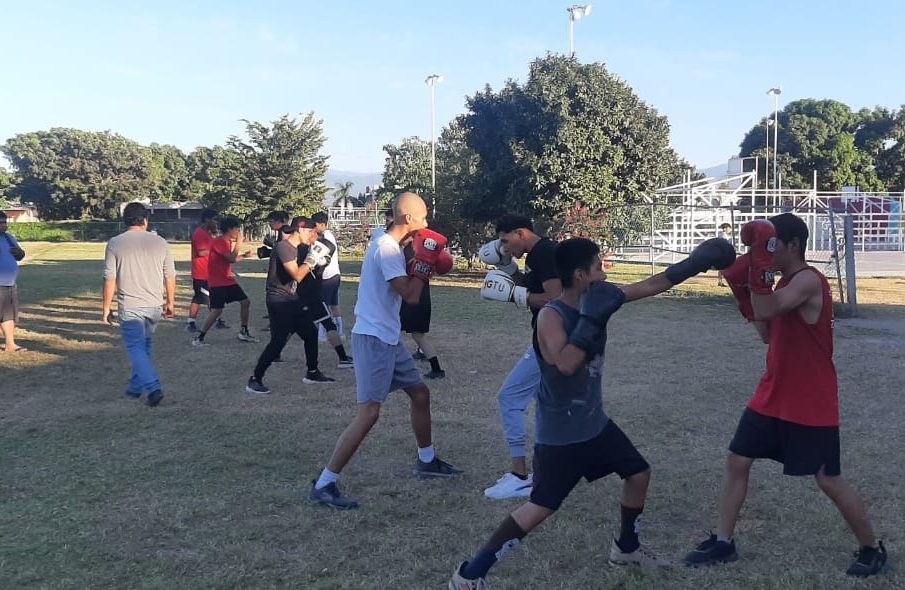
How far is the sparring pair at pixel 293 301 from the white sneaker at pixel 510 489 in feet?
11.6

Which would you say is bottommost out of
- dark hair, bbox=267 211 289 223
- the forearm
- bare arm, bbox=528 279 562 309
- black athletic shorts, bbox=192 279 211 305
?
black athletic shorts, bbox=192 279 211 305

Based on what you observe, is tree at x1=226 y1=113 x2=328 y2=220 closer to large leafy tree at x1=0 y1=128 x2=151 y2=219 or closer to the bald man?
large leafy tree at x1=0 y1=128 x2=151 y2=219

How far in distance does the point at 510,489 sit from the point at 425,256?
158 cm

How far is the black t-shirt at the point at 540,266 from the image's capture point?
452cm

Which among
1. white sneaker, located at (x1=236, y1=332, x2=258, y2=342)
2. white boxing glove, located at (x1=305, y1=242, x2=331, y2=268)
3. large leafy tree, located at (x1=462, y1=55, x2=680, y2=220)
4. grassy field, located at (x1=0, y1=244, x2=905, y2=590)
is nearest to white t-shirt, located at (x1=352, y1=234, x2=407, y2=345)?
grassy field, located at (x1=0, y1=244, x2=905, y2=590)

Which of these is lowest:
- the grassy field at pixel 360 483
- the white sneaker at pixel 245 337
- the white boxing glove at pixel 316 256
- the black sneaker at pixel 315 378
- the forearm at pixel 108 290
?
the grassy field at pixel 360 483

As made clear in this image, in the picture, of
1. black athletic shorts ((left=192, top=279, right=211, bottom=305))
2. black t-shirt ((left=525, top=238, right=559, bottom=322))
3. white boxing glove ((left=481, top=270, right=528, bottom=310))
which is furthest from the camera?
black athletic shorts ((left=192, top=279, right=211, bottom=305))

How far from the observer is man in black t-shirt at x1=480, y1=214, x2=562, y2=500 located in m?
4.37

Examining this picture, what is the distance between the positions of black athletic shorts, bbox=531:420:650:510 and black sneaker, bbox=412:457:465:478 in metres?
1.77

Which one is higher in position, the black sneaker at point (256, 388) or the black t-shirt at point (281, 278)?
the black t-shirt at point (281, 278)

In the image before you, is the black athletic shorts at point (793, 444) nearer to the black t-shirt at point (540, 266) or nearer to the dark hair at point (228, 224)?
the black t-shirt at point (540, 266)

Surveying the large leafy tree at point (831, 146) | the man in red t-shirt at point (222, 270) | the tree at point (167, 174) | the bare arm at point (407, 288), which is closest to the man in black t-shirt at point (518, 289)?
the bare arm at point (407, 288)

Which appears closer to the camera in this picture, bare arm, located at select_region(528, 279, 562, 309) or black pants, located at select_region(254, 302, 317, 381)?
bare arm, located at select_region(528, 279, 562, 309)

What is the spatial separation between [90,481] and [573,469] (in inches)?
137
